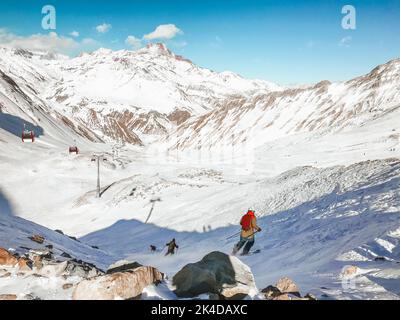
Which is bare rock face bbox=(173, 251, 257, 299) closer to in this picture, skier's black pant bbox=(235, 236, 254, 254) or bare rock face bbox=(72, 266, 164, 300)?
bare rock face bbox=(72, 266, 164, 300)

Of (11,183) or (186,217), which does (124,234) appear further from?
(11,183)

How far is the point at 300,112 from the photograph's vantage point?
431 ft

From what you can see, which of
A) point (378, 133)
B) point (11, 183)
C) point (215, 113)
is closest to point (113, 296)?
point (11, 183)

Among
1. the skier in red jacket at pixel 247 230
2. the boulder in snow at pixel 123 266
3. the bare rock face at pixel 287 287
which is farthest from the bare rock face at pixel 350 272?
the boulder in snow at pixel 123 266

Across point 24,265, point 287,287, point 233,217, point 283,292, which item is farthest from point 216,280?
point 233,217

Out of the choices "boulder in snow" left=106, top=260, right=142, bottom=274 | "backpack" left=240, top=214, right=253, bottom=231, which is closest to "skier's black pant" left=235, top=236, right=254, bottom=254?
"backpack" left=240, top=214, right=253, bottom=231

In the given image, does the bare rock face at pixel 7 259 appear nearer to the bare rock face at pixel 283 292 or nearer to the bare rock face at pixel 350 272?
the bare rock face at pixel 283 292

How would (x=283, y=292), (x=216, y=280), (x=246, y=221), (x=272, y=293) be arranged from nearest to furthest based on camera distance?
(x=272, y=293), (x=283, y=292), (x=216, y=280), (x=246, y=221)

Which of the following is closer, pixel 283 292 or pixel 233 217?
pixel 283 292

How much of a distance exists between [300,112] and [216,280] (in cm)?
12812

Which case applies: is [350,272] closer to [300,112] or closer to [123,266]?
[123,266]

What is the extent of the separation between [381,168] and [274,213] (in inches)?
274
